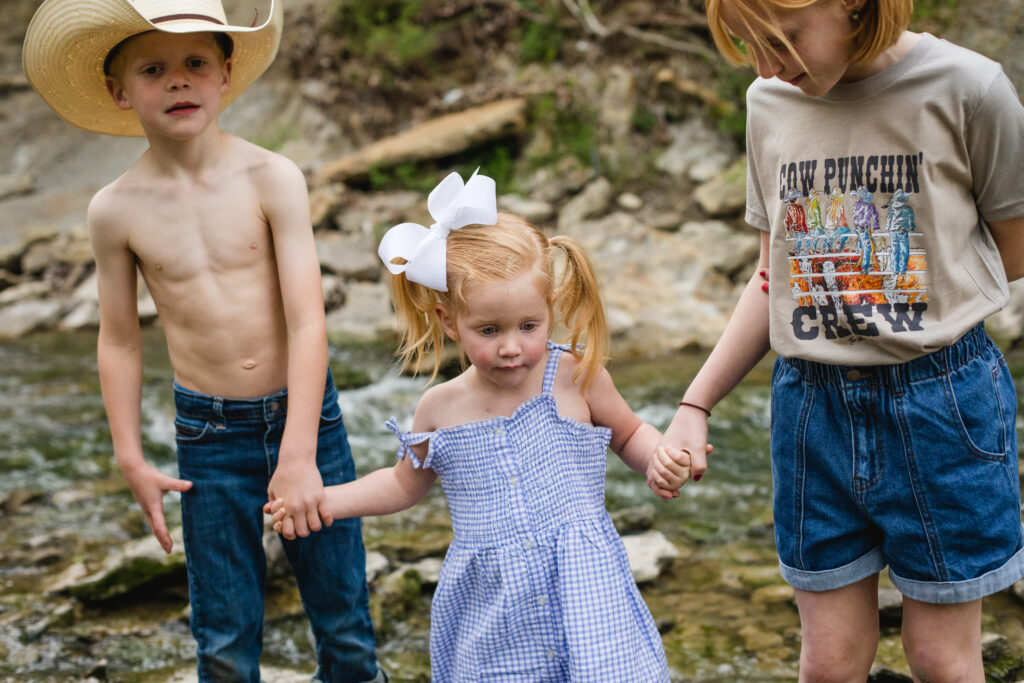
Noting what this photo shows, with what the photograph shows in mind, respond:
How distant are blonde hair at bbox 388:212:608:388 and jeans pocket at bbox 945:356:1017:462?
64 cm

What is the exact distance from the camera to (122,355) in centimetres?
232

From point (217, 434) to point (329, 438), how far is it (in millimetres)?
256

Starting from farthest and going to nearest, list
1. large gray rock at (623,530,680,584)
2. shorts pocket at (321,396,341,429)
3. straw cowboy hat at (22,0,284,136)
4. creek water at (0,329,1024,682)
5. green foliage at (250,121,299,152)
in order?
1. green foliage at (250,121,299,152)
2. large gray rock at (623,530,680,584)
3. creek water at (0,329,1024,682)
4. shorts pocket at (321,396,341,429)
5. straw cowboy hat at (22,0,284,136)

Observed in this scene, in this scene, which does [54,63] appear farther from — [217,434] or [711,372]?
[711,372]

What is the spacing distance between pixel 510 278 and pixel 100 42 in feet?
3.56

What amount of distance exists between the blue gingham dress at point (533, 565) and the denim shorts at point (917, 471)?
1.30 feet

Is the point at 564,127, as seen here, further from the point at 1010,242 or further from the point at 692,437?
the point at 1010,242

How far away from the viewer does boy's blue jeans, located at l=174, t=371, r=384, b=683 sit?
2.27m

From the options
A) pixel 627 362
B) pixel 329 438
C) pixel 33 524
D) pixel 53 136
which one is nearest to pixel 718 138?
pixel 627 362

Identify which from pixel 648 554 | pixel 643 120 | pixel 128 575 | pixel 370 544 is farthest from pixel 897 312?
pixel 643 120

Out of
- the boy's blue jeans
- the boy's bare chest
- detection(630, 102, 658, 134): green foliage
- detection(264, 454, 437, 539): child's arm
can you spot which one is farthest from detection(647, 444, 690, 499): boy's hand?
detection(630, 102, 658, 134): green foliage

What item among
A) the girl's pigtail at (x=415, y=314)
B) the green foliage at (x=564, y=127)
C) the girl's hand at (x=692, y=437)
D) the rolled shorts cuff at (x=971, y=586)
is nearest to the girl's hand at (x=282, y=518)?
the girl's pigtail at (x=415, y=314)

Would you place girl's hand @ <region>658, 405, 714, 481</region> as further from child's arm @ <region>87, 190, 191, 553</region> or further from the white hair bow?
child's arm @ <region>87, 190, 191, 553</region>

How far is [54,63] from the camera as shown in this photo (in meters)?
2.28
